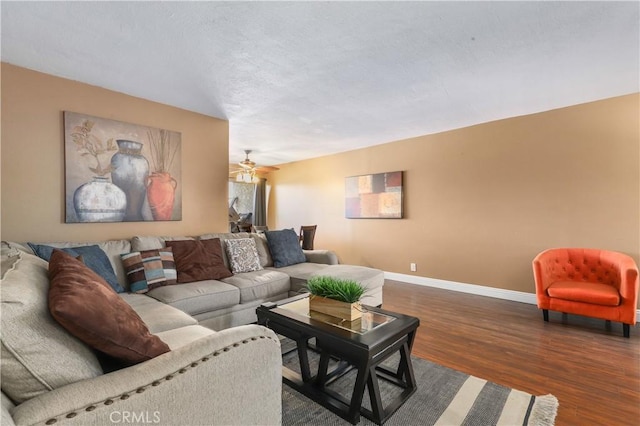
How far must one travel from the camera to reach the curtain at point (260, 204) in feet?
24.4

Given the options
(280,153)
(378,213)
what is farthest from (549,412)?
(280,153)

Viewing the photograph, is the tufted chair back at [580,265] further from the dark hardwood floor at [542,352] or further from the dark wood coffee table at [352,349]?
the dark wood coffee table at [352,349]

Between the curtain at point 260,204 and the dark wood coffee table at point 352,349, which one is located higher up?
the curtain at point 260,204

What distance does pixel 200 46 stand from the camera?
Answer: 7.17ft

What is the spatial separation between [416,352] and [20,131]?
3803mm

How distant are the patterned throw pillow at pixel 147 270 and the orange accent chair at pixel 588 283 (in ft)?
12.1

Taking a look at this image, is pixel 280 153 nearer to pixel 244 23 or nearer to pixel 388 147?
pixel 388 147

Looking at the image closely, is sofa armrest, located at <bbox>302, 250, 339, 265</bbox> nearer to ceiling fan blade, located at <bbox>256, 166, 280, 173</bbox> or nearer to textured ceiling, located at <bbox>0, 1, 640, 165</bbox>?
textured ceiling, located at <bbox>0, 1, 640, 165</bbox>

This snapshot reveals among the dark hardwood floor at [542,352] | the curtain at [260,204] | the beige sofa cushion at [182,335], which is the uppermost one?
the curtain at [260,204]

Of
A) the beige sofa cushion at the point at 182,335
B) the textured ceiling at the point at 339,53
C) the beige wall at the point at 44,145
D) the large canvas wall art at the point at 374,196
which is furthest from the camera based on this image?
the large canvas wall art at the point at 374,196

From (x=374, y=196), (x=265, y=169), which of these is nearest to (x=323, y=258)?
(x=374, y=196)

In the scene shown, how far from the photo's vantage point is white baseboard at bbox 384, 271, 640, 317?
3725 millimetres

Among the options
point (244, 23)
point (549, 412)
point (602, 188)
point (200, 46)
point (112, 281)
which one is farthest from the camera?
point (602, 188)

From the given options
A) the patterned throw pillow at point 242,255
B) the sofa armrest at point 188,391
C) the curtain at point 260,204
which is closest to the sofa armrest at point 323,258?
the patterned throw pillow at point 242,255
